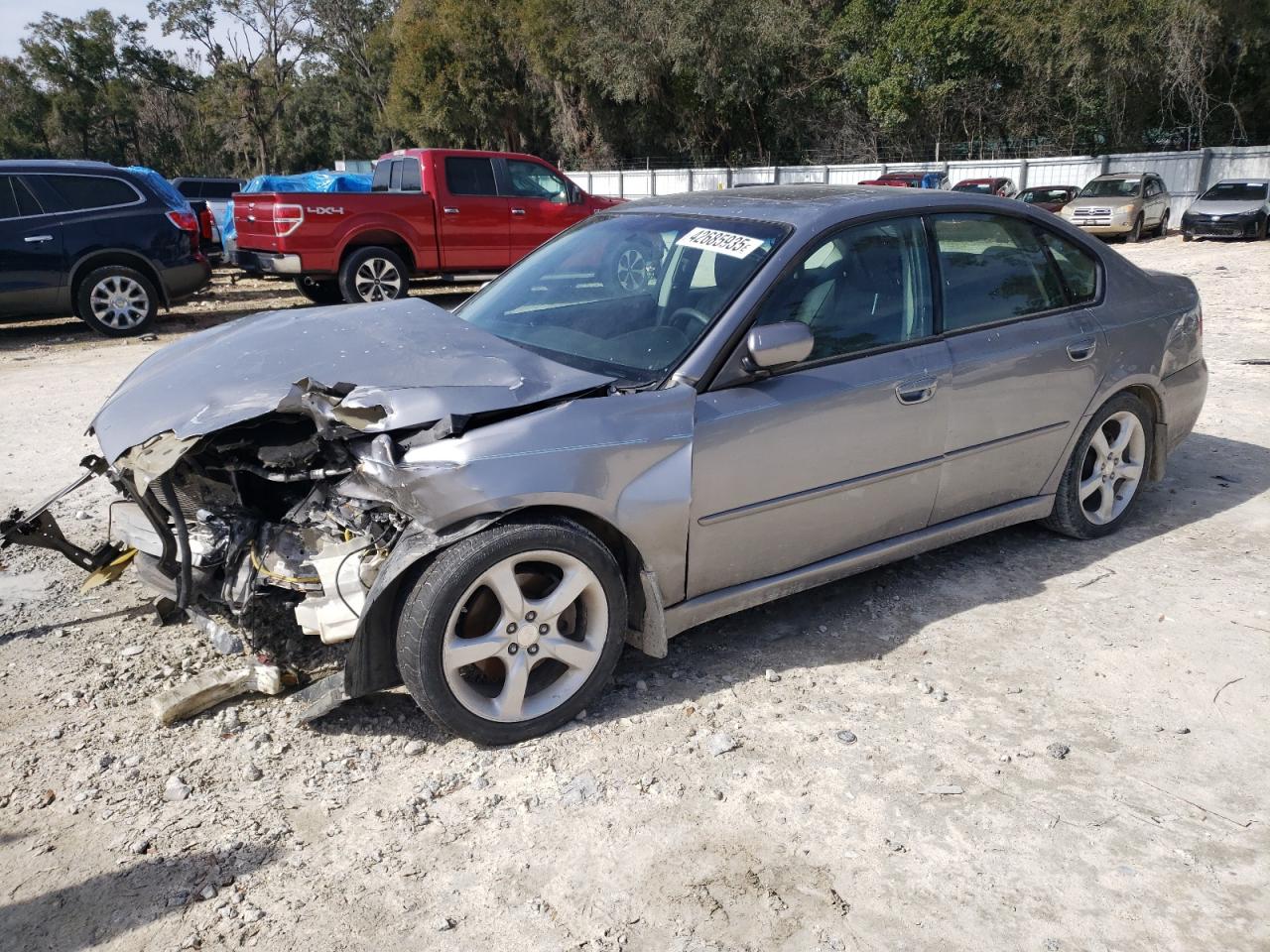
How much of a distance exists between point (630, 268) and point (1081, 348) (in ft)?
6.84

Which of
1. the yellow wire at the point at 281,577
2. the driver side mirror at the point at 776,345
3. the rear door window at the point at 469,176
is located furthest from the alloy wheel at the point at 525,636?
the rear door window at the point at 469,176

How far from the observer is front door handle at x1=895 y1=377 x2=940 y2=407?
12.8 feet

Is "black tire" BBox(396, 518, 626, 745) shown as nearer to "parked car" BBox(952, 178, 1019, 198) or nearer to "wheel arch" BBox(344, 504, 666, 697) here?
"wheel arch" BBox(344, 504, 666, 697)

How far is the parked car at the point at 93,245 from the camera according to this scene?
10.6m

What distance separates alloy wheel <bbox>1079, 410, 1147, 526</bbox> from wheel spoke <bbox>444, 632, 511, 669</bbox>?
3.06m

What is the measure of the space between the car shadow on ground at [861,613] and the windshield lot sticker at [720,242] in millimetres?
1508

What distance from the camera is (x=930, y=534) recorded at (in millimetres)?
4234

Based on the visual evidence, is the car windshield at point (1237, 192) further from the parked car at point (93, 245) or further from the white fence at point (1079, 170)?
the parked car at point (93, 245)

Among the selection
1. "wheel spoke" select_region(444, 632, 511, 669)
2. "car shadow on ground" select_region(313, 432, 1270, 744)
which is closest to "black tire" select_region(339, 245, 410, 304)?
"car shadow on ground" select_region(313, 432, 1270, 744)

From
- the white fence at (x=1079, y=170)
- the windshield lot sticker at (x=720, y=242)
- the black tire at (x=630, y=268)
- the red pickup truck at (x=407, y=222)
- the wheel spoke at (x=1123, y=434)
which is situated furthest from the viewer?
the white fence at (x=1079, y=170)

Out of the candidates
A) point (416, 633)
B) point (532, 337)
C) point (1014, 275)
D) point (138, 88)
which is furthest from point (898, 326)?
point (138, 88)

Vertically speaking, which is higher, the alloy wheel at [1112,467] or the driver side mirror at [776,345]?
the driver side mirror at [776,345]

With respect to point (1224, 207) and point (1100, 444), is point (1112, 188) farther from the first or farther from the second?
point (1100, 444)

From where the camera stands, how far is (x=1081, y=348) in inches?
179
